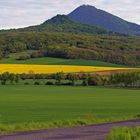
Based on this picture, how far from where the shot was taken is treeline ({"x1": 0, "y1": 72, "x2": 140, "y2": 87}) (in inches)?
3999

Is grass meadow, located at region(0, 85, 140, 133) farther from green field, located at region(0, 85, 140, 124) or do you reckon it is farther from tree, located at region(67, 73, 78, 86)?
tree, located at region(67, 73, 78, 86)

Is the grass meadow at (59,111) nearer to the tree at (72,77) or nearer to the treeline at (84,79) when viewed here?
the tree at (72,77)

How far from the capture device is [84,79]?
104m

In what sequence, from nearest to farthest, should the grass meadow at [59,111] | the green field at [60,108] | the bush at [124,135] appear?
the bush at [124,135] < the grass meadow at [59,111] < the green field at [60,108]

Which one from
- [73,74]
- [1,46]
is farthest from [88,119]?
[1,46]

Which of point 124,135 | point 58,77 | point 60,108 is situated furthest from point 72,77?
point 124,135

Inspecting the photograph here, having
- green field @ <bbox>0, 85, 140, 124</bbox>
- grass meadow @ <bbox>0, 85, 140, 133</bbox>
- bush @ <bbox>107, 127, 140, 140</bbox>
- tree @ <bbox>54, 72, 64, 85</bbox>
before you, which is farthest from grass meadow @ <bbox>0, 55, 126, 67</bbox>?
bush @ <bbox>107, 127, 140, 140</bbox>

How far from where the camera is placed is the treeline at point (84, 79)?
3999 inches

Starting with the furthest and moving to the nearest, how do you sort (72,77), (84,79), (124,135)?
(84,79), (72,77), (124,135)

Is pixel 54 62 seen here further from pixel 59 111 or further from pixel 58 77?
pixel 59 111

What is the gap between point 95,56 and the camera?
17412 cm

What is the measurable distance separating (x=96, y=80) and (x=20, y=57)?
6053 cm

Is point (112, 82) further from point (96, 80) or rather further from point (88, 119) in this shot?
point (88, 119)

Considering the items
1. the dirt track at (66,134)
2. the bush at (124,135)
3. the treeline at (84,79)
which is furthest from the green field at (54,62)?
the bush at (124,135)
